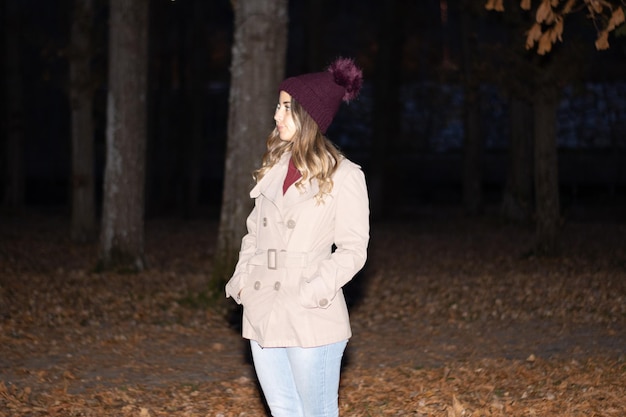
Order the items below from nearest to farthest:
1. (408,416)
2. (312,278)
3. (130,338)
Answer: (312,278) < (408,416) < (130,338)

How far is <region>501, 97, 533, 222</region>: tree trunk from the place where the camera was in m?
26.3

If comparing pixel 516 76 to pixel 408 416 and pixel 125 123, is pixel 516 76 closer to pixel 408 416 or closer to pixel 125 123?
pixel 125 123

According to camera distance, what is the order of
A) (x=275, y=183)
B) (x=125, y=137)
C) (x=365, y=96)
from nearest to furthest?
(x=275, y=183), (x=125, y=137), (x=365, y=96)

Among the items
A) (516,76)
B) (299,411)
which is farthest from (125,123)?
(299,411)

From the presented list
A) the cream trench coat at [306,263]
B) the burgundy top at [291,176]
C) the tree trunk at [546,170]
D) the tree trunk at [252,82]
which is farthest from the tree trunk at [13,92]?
the cream trench coat at [306,263]

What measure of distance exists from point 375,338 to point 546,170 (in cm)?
772

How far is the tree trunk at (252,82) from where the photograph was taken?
1240 cm

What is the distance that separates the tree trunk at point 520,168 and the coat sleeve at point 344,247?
22.1 meters

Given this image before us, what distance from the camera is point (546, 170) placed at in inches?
692

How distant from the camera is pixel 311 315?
14.6 feet

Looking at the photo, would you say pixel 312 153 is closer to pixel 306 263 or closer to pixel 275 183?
pixel 275 183

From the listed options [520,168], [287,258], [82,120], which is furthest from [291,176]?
[520,168]

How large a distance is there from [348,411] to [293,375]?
3004 millimetres

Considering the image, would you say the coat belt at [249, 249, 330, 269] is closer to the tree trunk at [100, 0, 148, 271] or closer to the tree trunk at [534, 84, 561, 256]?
the tree trunk at [100, 0, 148, 271]
